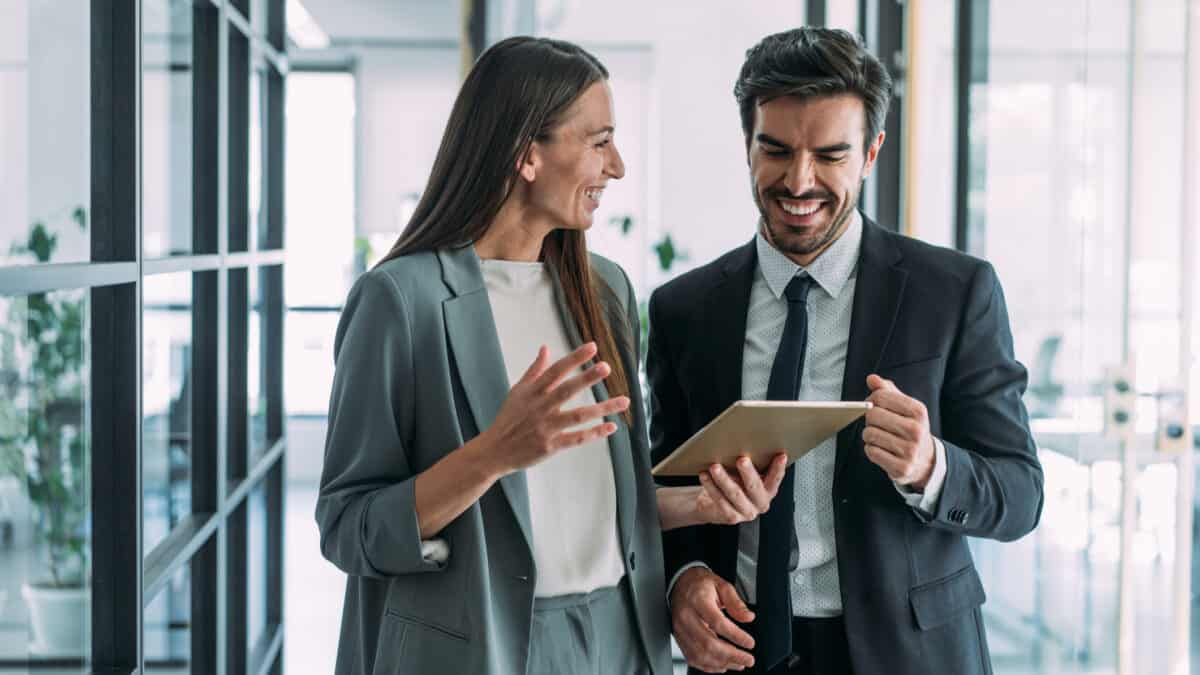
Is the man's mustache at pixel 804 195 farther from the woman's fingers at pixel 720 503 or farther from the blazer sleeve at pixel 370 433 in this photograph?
the blazer sleeve at pixel 370 433

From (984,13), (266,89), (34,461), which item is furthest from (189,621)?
(984,13)

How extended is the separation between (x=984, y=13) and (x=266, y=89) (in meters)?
1.95

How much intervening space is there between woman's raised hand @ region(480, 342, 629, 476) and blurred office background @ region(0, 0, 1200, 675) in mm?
493

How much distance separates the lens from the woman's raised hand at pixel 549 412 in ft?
4.09

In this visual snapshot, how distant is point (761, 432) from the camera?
1405 millimetres

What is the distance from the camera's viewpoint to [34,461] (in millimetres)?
1367

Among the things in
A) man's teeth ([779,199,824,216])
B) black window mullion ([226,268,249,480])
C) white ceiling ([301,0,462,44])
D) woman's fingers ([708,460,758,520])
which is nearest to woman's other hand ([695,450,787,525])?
woman's fingers ([708,460,758,520])

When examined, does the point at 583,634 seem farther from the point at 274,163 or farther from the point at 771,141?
the point at 274,163

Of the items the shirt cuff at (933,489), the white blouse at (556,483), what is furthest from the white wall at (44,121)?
the shirt cuff at (933,489)

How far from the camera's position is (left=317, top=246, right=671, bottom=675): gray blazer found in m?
1.40

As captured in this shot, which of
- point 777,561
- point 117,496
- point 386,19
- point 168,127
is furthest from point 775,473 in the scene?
point 386,19

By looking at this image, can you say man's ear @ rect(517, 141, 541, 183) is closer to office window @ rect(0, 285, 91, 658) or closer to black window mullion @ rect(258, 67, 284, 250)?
office window @ rect(0, 285, 91, 658)

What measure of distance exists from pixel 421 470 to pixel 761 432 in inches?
15.4

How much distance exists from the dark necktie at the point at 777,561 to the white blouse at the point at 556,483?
0.65 feet
